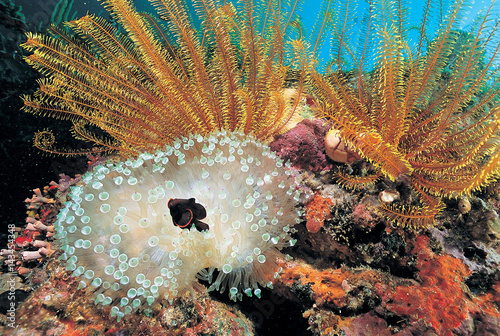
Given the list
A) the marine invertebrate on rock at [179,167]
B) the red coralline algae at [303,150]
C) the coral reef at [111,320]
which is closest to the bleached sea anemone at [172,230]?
the marine invertebrate on rock at [179,167]

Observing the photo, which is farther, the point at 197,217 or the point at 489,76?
the point at 489,76

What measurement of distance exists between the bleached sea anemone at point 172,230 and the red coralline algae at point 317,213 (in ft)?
0.60

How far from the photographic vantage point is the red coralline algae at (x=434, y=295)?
72.2 inches

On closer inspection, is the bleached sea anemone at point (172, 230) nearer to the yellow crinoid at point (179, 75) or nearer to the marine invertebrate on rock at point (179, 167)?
the marine invertebrate on rock at point (179, 167)

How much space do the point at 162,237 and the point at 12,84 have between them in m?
4.65

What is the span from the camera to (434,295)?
194cm

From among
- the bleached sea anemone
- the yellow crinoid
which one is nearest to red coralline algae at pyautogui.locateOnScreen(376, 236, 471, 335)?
the bleached sea anemone

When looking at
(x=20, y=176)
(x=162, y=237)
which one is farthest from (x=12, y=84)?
(x=162, y=237)

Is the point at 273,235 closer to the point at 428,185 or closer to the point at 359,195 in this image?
the point at 359,195

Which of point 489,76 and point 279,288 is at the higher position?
point 489,76

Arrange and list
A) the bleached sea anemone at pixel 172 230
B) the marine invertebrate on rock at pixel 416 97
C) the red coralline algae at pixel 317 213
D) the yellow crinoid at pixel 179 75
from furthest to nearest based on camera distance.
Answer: the yellow crinoid at pixel 179 75 → the red coralline algae at pixel 317 213 → the marine invertebrate on rock at pixel 416 97 → the bleached sea anemone at pixel 172 230

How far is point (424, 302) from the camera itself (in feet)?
6.22

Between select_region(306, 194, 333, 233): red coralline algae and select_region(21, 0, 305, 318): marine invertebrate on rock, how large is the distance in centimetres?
19

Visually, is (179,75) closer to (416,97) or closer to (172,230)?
(172,230)
